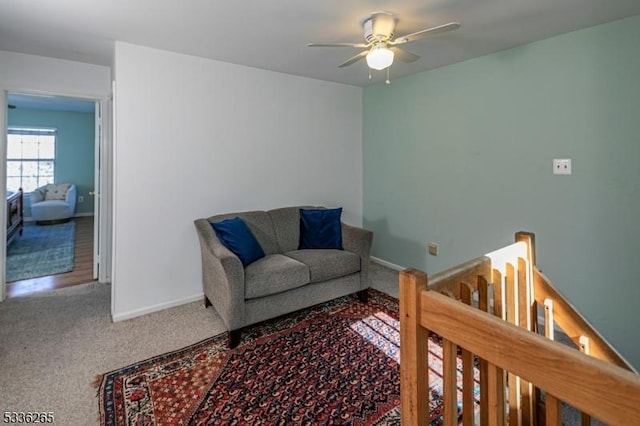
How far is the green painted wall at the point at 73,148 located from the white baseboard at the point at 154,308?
6.24 metres

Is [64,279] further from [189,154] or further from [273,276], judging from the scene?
[273,276]

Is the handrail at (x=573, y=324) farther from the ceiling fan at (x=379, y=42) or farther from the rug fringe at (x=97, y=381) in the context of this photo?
the rug fringe at (x=97, y=381)

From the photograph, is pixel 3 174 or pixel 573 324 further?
pixel 3 174

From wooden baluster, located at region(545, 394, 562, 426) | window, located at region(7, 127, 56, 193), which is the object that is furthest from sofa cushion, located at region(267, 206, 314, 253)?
window, located at region(7, 127, 56, 193)

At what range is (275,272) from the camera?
246 cm

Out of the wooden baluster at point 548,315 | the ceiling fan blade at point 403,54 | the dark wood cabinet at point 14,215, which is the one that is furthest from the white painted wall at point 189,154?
the dark wood cabinet at point 14,215

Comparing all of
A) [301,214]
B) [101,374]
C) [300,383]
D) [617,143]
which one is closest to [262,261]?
[301,214]

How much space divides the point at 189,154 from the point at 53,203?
18.6 feet

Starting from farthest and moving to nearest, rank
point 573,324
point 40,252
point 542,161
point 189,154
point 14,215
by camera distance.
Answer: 1. point 14,215
2. point 40,252
3. point 189,154
4. point 542,161
5. point 573,324

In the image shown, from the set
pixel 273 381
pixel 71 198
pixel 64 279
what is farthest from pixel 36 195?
pixel 273 381

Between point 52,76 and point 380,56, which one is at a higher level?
point 52,76

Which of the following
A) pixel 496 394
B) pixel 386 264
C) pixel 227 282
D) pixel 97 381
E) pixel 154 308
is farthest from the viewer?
pixel 386 264

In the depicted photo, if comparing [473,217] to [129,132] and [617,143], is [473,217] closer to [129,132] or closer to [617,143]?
[617,143]

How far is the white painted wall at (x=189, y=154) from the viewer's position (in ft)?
8.91
